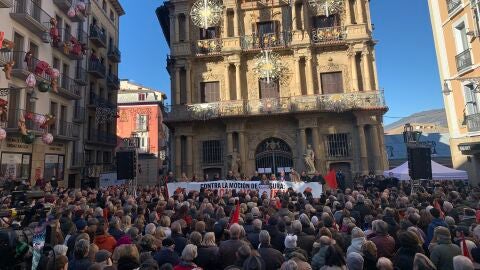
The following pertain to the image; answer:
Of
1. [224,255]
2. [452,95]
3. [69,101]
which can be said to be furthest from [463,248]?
[69,101]

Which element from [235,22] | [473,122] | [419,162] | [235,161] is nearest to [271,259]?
[419,162]

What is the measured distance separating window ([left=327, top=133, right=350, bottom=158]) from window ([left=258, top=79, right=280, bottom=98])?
17.4ft

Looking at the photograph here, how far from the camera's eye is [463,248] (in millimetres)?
4547

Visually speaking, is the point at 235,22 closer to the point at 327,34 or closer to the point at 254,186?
the point at 327,34

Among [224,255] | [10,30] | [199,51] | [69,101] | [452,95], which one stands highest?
[199,51]

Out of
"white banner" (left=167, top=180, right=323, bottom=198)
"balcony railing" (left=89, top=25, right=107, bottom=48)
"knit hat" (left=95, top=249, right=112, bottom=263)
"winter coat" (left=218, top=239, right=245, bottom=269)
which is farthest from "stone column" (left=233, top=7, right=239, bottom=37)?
"knit hat" (left=95, top=249, right=112, bottom=263)

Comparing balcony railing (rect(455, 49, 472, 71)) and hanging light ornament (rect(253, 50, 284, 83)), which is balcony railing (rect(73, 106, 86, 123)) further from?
balcony railing (rect(455, 49, 472, 71))

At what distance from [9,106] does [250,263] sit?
19.4 m

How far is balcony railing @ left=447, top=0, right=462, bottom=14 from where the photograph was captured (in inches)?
Result: 761

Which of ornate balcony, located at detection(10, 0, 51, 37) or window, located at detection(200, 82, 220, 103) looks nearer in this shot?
ornate balcony, located at detection(10, 0, 51, 37)

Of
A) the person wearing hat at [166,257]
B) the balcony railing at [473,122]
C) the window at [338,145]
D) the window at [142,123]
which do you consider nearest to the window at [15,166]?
the person wearing hat at [166,257]

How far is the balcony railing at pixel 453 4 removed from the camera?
19.3 metres

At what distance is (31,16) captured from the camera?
62.7 ft

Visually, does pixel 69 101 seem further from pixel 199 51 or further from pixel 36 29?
pixel 199 51
